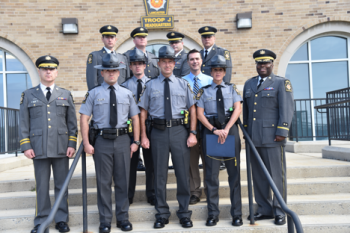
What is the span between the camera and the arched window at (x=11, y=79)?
7750mm

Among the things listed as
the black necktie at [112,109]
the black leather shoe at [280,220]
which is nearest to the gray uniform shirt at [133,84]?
the black necktie at [112,109]

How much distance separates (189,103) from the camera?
11.6ft

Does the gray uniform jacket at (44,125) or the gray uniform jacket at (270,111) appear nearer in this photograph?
the gray uniform jacket at (44,125)

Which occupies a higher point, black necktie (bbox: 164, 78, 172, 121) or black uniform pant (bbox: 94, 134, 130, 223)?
black necktie (bbox: 164, 78, 172, 121)

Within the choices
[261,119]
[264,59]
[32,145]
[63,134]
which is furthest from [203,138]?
[32,145]

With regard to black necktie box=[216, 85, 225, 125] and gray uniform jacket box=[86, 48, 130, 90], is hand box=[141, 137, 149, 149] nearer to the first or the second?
black necktie box=[216, 85, 225, 125]

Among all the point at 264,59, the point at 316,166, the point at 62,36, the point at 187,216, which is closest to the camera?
the point at 187,216

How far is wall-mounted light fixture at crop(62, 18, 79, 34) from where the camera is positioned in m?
7.25

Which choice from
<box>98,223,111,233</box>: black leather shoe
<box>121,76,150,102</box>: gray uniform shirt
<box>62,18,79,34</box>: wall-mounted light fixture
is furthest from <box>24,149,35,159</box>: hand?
<box>62,18,79,34</box>: wall-mounted light fixture

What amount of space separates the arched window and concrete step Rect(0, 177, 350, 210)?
4.35 metres

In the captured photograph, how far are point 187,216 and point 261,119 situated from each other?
1438 mm

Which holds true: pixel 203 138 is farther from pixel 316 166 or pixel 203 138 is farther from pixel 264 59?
pixel 316 166

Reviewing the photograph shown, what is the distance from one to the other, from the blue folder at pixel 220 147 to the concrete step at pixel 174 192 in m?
0.87

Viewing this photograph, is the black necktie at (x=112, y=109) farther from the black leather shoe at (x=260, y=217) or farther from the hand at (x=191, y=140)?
the black leather shoe at (x=260, y=217)
